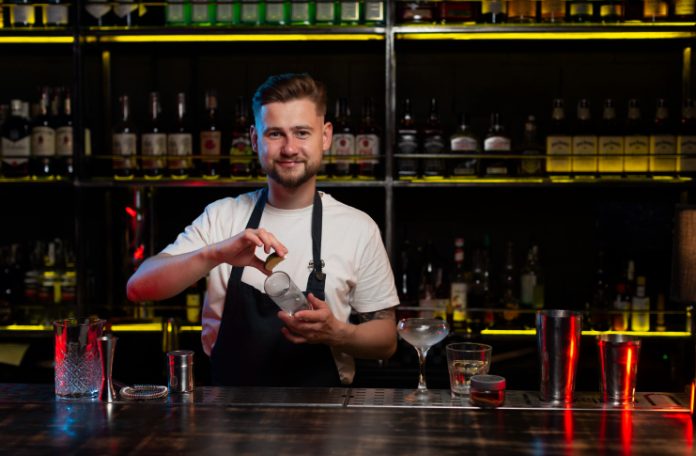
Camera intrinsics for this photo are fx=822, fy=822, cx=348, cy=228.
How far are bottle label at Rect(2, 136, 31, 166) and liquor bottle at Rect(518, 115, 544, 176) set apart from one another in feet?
5.37

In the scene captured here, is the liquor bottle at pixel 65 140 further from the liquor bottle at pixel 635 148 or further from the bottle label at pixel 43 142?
the liquor bottle at pixel 635 148

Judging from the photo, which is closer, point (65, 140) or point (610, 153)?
point (610, 153)

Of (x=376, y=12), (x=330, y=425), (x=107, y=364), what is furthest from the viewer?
(x=376, y=12)

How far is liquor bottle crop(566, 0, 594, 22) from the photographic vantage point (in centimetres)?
263

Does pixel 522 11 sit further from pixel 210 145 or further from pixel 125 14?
pixel 125 14

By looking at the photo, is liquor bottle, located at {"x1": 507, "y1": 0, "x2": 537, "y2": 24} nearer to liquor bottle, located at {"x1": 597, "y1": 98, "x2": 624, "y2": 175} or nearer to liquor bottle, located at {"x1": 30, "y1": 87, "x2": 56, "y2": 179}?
liquor bottle, located at {"x1": 597, "y1": 98, "x2": 624, "y2": 175}

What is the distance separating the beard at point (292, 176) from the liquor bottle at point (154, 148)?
883 mm

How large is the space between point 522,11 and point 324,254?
120 cm

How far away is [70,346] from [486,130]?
5.98 ft

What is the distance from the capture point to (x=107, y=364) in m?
1.50

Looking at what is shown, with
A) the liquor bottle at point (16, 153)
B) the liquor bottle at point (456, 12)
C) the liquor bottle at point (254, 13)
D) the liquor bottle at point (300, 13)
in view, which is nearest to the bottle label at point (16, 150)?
the liquor bottle at point (16, 153)

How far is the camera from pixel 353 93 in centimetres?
295

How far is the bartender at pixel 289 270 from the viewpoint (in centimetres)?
184

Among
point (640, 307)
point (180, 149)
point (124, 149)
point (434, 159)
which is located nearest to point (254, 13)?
point (180, 149)
